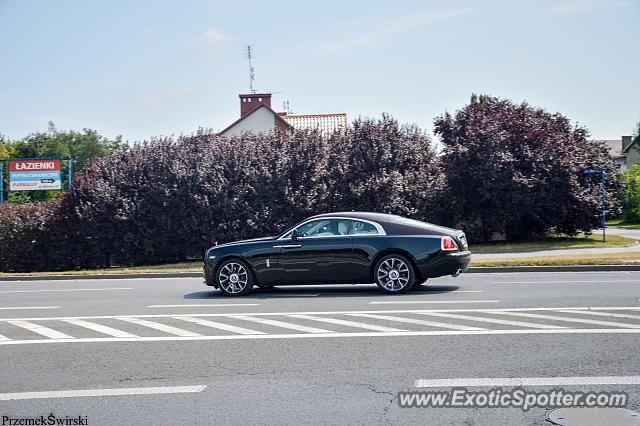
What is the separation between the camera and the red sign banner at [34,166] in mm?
34969

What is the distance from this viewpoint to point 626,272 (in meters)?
16.8

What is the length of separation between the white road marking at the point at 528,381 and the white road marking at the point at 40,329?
516cm

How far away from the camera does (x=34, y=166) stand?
115 feet

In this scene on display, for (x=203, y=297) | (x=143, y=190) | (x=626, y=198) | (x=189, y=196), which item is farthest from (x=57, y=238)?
(x=626, y=198)

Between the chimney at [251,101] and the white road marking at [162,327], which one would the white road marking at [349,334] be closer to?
the white road marking at [162,327]

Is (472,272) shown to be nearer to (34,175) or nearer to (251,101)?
(34,175)

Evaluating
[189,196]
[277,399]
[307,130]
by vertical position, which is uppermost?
[307,130]

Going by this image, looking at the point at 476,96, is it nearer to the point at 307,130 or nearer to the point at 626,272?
the point at 307,130

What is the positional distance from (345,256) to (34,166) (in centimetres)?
2589

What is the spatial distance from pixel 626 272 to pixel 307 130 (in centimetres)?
1567

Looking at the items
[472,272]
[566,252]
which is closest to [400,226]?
[472,272]

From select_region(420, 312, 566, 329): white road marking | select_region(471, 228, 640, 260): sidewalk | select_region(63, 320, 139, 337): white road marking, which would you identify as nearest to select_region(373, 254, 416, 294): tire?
select_region(420, 312, 566, 329): white road marking

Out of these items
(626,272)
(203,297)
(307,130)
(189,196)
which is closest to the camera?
(203,297)

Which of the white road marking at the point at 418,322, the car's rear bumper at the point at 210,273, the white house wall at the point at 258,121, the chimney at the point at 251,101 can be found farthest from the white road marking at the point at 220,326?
the chimney at the point at 251,101
